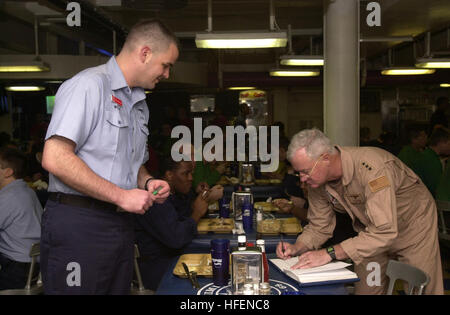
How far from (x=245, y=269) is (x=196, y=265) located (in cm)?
41

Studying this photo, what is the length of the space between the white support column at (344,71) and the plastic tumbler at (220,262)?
2655 millimetres

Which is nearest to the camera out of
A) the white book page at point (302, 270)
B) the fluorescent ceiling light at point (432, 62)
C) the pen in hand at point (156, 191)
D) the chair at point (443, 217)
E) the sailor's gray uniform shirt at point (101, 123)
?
the sailor's gray uniform shirt at point (101, 123)

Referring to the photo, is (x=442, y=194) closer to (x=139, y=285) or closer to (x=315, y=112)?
(x=139, y=285)

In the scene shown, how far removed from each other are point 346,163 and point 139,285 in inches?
57.2

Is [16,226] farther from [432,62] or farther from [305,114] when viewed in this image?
[305,114]

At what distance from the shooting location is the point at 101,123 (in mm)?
1711

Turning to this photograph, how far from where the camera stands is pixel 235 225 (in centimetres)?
325

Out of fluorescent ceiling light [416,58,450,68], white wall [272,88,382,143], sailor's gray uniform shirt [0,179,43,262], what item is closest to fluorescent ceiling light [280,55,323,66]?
fluorescent ceiling light [416,58,450,68]

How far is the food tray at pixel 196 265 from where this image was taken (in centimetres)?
204

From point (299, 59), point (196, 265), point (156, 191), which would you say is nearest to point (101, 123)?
point (156, 191)

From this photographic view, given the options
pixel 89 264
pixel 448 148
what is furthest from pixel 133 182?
pixel 448 148

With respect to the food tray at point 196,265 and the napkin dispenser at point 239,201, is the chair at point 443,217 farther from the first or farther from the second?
the food tray at point 196,265

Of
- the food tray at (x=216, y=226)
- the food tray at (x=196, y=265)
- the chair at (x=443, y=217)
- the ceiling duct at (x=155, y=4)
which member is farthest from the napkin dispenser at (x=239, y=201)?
the chair at (x=443, y=217)

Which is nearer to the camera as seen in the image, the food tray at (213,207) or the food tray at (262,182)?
the food tray at (213,207)
